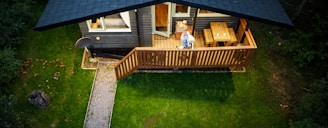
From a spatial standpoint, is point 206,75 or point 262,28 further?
point 262,28

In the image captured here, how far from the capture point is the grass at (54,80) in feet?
32.3

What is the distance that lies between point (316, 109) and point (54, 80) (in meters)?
10.1

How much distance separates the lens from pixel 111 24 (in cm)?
1053

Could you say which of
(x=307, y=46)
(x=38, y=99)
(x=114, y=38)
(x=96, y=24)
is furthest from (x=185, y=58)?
(x=307, y=46)

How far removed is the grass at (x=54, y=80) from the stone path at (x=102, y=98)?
25cm

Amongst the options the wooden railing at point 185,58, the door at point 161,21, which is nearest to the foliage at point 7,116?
the wooden railing at point 185,58

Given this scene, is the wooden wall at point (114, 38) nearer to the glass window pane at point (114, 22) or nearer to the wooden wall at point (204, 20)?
the glass window pane at point (114, 22)

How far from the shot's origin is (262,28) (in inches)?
533

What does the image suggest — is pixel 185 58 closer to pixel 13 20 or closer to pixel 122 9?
pixel 122 9

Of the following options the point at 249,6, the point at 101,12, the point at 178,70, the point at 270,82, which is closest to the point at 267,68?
the point at 270,82

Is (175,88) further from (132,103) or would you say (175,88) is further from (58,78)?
(58,78)

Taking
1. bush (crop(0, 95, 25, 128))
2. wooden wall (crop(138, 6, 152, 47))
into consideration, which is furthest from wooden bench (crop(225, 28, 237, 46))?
bush (crop(0, 95, 25, 128))

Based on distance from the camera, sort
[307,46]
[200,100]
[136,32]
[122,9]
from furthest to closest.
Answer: [307,46] < [136,32] < [200,100] < [122,9]

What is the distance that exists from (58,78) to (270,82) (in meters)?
9.10
